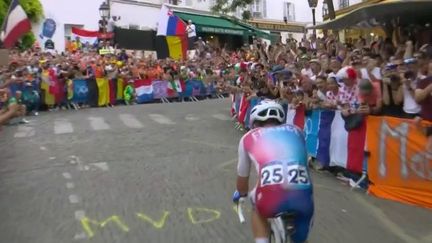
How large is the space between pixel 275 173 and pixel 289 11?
5548 cm

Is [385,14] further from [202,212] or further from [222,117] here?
[202,212]

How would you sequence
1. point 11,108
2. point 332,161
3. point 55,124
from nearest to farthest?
point 11,108 → point 332,161 → point 55,124

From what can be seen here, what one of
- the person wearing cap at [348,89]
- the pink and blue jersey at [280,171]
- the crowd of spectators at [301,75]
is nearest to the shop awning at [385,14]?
the crowd of spectators at [301,75]

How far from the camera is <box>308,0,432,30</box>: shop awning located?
12109 millimetres

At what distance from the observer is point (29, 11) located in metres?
32.2

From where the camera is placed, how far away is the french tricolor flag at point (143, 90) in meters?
26.8

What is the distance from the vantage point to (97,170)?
10547mm

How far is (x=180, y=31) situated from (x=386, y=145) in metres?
20.9

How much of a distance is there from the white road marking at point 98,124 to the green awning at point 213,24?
23.5m

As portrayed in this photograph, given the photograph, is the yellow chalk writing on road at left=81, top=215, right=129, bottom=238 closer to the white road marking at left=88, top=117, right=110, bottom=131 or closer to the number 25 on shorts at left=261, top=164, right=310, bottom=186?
the number 25 on shorts at left=261, top=164, right=310, bottom=186

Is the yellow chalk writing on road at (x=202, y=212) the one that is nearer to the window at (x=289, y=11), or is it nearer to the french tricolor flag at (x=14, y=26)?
the french tricolor flag at (x=14, y=26)

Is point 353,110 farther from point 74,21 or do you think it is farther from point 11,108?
point 74,21

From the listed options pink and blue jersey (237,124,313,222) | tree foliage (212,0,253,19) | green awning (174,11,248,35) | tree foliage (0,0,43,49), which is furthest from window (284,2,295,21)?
pink and blue jersey (237,124,313,222)

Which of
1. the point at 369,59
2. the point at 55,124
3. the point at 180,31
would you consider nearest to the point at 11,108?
the point at 369,59
